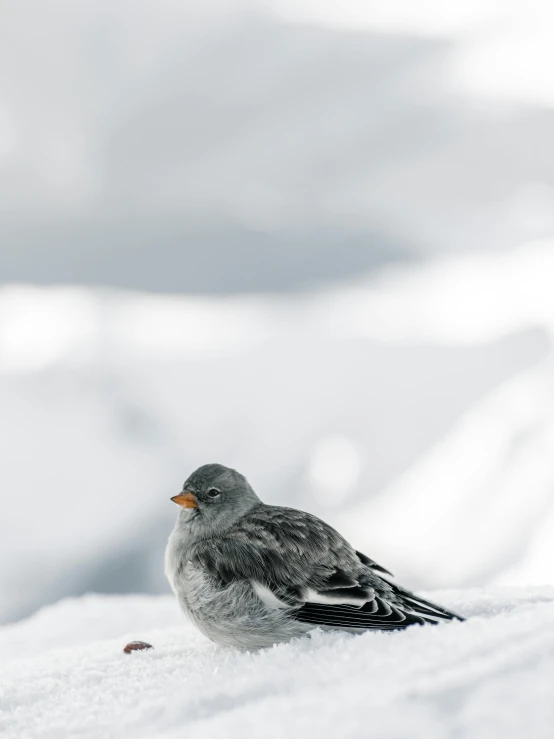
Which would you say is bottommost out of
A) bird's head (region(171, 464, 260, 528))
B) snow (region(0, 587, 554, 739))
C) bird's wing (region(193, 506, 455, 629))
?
snow (region(0, 587, 554, 739))

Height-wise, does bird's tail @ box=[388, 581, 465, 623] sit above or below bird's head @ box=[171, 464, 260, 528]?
below

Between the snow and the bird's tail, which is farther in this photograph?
the bird's tail

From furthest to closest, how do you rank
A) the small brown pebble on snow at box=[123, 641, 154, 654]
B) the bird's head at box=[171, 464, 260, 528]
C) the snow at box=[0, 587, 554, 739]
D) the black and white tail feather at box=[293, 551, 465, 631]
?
the bird's head at box=[171, 464, 260, 528] < the small brown pebble on snow at box=[123, 641, 154, 654] < the black and white tail feather at box=[293, 551, 465, 631] < the snow at box=[0, 587, 554, 739]

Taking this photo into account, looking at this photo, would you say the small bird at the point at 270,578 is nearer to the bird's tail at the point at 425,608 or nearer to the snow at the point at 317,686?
the bird's tail at the point at 425,608

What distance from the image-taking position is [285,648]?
335 centimetres

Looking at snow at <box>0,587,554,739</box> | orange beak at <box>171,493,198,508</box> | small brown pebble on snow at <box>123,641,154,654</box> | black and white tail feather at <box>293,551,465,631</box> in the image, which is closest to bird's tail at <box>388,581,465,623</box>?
black and white tail feather at <box>293,551,465,631</box>

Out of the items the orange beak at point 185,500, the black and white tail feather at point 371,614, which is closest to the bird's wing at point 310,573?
the black and white tail feather at point 371,614

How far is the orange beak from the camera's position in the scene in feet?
14.2

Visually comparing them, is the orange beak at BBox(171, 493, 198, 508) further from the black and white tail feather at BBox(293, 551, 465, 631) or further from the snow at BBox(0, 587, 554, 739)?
the black and white tail feather at BBox(293, 551, 465, 631)

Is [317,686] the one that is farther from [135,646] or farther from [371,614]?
[135,646]

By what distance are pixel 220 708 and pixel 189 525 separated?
175 cm

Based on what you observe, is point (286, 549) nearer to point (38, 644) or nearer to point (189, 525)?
point (189, 525)

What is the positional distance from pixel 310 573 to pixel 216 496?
0.77m

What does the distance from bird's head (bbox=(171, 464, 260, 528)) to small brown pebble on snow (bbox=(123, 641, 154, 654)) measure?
0.65 metres
